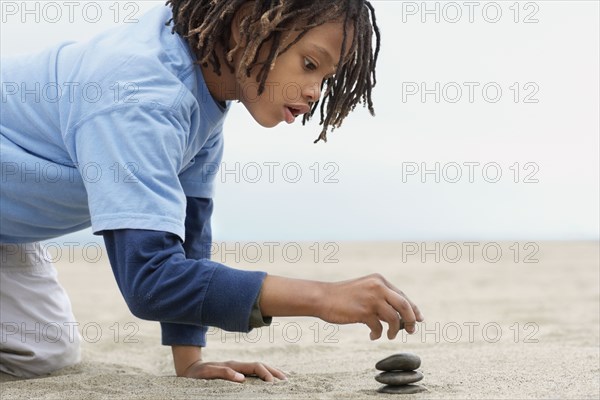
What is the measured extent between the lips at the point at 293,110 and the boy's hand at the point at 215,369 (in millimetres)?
823

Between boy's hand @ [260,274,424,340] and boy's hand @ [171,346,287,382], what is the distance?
2.51 ft

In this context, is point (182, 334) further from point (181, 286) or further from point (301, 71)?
point (301, 71)

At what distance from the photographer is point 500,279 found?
26.6 feet

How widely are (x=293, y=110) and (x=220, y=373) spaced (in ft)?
2.88

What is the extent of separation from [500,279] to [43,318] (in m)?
5.87

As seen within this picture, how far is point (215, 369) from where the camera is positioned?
2.56m

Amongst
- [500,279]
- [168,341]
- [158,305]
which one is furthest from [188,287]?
[500,279]

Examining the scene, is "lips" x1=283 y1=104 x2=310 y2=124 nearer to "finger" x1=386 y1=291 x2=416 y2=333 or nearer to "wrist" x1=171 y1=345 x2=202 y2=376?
"finger" x1=386 y1=291 x2=416 y2=333

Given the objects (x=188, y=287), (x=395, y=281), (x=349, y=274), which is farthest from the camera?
(x=349, y=274)

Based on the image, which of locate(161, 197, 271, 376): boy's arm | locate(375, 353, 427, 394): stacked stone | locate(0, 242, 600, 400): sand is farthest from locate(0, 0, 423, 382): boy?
locate(375, 353, 427, 394): stacked stone

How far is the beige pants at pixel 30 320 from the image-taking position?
2.86m

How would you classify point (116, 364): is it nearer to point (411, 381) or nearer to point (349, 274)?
point (411, 381)

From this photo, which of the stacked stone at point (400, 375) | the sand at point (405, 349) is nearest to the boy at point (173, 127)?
the sand at point (405, 349)

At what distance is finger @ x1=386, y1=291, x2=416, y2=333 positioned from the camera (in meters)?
1.75
